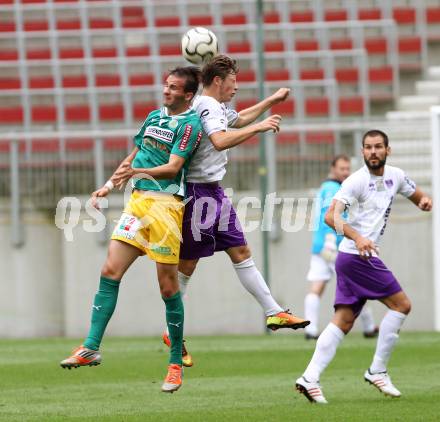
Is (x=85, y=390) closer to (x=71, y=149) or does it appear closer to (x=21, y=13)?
(x=71, y=149)

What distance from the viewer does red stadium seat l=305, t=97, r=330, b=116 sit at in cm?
1953

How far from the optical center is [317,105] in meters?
19.5

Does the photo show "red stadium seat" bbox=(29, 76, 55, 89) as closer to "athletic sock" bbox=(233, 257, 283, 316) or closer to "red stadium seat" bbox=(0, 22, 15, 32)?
"red stadium seat" bbox=(0, 22, 15, 32)

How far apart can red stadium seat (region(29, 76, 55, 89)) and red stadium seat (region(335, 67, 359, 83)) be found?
486 centimetres

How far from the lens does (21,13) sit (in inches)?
856

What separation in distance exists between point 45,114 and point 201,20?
3387mm

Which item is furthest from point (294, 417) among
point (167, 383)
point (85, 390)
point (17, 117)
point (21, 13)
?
point (21, 13)

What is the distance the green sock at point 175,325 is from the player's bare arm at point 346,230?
1.22 meters

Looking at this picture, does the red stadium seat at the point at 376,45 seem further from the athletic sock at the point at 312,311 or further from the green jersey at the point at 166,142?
the green jersey at the point at 166,142

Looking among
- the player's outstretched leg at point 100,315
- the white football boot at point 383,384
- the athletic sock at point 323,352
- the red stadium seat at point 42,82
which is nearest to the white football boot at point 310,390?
the athletic sock at point 323,352

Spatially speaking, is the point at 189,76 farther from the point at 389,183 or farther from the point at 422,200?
the point at 422,200

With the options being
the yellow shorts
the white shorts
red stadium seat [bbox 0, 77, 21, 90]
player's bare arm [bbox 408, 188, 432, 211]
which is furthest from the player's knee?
red stadium seat [bbox 0, 77, 21, 90]

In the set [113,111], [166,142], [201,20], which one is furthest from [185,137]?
[201,20]

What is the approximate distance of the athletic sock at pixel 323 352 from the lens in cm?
828
